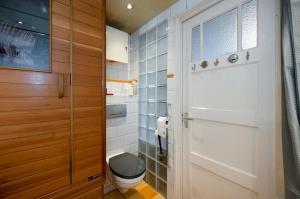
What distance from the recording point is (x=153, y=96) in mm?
1846

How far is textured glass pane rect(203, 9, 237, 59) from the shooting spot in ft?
3.71

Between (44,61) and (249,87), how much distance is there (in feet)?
4.79

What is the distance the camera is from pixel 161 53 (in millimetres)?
1688

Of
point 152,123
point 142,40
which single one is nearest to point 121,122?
point 152,123

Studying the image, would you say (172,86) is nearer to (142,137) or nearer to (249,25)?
(249,25)

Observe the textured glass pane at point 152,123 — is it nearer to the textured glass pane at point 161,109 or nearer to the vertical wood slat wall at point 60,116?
the textured glass pane at point 161,109

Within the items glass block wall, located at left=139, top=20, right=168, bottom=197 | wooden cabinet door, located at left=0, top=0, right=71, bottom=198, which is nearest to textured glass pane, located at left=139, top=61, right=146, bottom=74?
glass block wall, located at left=139, top=20, right=168, bottom=197

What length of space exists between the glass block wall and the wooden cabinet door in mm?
1022

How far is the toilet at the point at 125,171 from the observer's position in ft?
4.58

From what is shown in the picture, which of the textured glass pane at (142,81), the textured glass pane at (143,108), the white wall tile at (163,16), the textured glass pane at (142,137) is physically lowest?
the textured glass pane at (142,137)

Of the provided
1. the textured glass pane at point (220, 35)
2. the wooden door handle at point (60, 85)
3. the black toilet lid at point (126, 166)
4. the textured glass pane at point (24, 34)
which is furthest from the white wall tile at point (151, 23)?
the black toilet lid at point (126, 166)

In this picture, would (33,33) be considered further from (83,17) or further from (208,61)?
(208,61)

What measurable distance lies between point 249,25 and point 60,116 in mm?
1533

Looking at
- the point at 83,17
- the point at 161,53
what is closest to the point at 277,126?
the point at 161,53
